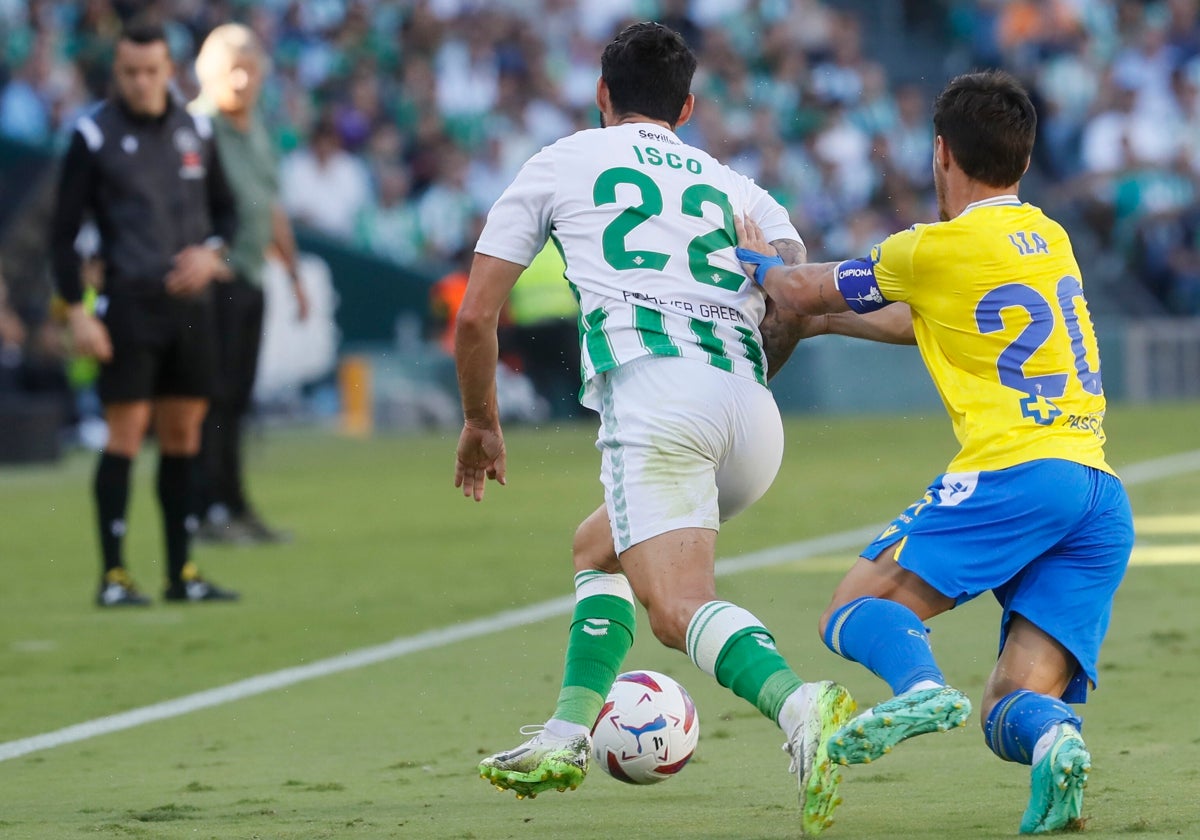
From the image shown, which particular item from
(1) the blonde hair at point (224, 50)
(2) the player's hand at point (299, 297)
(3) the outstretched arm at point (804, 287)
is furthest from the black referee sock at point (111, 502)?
(3) the outstretched arm at point (804, 287)

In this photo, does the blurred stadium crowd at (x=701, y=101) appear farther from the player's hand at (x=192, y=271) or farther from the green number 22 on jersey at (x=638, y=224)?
the green number 22 on jersey at (x=638, y=224)

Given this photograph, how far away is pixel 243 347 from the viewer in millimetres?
10547

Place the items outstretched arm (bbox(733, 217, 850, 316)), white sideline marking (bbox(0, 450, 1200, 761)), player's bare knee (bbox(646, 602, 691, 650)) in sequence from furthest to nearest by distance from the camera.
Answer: white sideline marking (bbox(0, 450, 1200, 761)), outstretched arm (bbox(733, 217, 850, 316)), player's bare knee (bbox(646, 602, 691, 650))

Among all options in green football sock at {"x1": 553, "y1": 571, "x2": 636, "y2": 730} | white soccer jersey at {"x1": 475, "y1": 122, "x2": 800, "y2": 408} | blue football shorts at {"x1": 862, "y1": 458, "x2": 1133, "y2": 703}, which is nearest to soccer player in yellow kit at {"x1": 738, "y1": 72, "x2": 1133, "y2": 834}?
blue football shorts at {"x1": 862, "y1": 458, "x2": 1133, "y2": 703}

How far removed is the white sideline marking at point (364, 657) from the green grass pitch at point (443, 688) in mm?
68

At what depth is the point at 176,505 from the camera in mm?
8336

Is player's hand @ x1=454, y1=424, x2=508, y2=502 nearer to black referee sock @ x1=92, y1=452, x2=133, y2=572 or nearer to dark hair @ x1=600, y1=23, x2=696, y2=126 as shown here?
dark hair @ x1=600, y1=23, x2=696, y2=126

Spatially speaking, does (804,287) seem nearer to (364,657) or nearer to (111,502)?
(364,657)

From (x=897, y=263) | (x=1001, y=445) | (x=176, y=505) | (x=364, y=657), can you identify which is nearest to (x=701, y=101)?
(x=176, y=505)

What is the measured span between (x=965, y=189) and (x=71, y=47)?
17819mm

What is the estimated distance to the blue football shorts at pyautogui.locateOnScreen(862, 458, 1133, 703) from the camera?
170 inches

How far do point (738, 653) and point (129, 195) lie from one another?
4854 millimetres

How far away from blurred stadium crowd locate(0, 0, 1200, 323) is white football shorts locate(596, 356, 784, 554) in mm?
14682

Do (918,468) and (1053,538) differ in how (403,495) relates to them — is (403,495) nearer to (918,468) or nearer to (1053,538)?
(918,468)
